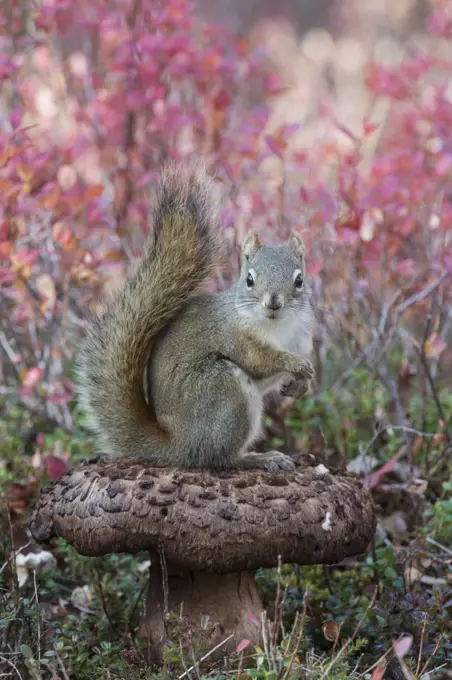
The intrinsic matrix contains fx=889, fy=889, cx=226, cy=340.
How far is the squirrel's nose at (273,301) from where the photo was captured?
309 centimetres

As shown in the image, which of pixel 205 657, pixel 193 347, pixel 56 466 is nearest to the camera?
pixel 205 657

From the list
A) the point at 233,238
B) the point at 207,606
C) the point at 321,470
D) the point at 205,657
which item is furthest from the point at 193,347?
the point at 233,238

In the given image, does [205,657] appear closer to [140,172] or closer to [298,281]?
[298,281]

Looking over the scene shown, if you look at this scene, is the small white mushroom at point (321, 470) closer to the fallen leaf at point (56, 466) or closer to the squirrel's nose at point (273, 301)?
the squirrel's nose at point (273, 301)

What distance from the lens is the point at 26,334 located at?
5.55 m

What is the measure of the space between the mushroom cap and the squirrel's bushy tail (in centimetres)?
27

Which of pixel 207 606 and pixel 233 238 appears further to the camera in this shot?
pixel 233 238

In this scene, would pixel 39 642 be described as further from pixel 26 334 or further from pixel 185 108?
pixel 185 108

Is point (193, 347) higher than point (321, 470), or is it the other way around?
point (193, 347)

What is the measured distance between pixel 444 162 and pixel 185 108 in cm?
170

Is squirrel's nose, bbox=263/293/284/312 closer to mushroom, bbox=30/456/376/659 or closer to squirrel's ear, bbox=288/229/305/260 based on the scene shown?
squirrel's ear, bbox=288/229/305/260

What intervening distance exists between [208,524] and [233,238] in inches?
86.2

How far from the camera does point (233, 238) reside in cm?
472

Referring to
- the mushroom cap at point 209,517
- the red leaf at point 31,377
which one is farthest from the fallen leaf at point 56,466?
the mushroom cap at point 209,517
